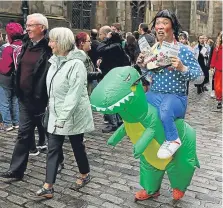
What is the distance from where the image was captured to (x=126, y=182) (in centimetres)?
472

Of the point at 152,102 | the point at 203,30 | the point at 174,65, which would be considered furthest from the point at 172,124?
the point at 203,30

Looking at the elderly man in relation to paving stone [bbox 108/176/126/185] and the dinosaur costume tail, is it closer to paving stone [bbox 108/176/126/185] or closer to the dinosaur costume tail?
paving stone [bbox 108/176/126/185]

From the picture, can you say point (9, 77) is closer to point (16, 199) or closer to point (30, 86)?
point (30, 86)

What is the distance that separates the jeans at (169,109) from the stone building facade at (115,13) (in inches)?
265

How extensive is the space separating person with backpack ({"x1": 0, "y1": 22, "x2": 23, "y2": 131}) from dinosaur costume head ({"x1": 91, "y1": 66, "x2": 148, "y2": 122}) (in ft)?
11.2

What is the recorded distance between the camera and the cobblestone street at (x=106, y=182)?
4.10 m

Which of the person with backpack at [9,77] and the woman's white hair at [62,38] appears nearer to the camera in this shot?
the woman's white hair at [62,38]

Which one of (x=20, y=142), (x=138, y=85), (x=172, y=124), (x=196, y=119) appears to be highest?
(x=138, y=85)

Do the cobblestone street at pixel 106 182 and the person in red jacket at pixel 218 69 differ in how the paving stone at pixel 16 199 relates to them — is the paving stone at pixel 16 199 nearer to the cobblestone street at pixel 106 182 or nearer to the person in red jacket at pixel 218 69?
the cobblestone street at pixel 106 182

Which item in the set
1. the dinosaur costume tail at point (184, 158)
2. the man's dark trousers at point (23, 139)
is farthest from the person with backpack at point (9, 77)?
the dinosaur costume tail at point (184, 158)

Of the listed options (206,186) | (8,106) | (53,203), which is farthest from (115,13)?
(53,203)

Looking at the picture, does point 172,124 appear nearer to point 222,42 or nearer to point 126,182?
point 126,182

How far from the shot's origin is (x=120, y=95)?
3.56 metres

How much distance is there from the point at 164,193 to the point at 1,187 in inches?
73.7
